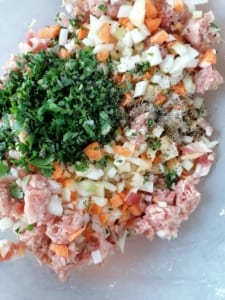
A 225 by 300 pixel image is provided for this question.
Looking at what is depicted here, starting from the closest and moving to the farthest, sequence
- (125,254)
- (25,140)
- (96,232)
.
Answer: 1. (25,140)
2. (96,232)
3. (125,254)

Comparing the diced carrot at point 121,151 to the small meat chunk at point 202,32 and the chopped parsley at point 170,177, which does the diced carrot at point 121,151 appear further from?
the small meat chunk at point 202,32

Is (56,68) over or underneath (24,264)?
over

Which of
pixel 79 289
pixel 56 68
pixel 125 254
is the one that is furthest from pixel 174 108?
pixel 79 289

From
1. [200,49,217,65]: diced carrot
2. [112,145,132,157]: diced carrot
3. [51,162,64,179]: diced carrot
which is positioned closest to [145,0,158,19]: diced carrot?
[200,49,217,65]: diced carrot

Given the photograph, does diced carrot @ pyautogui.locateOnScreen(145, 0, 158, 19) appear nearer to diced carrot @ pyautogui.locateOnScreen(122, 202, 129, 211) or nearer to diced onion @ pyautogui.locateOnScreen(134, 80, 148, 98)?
diced onion @ pyautogui.locateOnScreen(134, 80, 148, 98)

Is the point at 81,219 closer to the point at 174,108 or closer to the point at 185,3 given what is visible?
the point at 174,108

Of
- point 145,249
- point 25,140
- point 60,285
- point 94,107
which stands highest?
point 94,107

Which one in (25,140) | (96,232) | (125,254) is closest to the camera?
(25,140)
